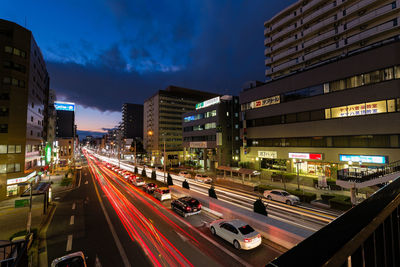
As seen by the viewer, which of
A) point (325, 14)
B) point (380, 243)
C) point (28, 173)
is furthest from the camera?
point (325, 14)

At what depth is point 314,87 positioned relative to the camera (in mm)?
34312

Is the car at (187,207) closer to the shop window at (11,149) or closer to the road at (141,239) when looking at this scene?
the road at (141,239)

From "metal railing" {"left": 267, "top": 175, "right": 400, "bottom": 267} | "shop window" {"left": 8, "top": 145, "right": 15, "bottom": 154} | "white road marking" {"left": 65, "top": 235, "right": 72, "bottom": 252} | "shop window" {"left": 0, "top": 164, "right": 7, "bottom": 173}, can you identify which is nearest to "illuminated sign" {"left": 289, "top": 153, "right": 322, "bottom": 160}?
"metal railing" {"left": 267, "top": 175, "right": 400, "bottom": 267}

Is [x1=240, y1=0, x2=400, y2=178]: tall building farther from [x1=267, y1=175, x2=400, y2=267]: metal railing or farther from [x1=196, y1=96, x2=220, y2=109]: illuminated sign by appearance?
[x1=267, y1=175, x2=400, y2=267]: metal railing

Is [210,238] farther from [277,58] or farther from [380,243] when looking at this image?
[277,58]

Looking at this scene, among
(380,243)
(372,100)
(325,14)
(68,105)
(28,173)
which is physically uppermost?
(325,14)

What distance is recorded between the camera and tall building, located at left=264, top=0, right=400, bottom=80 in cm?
3809

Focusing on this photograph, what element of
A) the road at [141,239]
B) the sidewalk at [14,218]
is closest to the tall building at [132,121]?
the sidewalk at [14,218]

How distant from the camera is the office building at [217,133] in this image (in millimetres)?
55094

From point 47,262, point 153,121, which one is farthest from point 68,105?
point 47,262

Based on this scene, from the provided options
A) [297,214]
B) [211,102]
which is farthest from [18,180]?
[211,102]

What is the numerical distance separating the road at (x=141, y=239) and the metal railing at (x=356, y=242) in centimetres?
1148

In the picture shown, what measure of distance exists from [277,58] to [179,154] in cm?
6263

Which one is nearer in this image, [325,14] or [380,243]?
[380,243]
